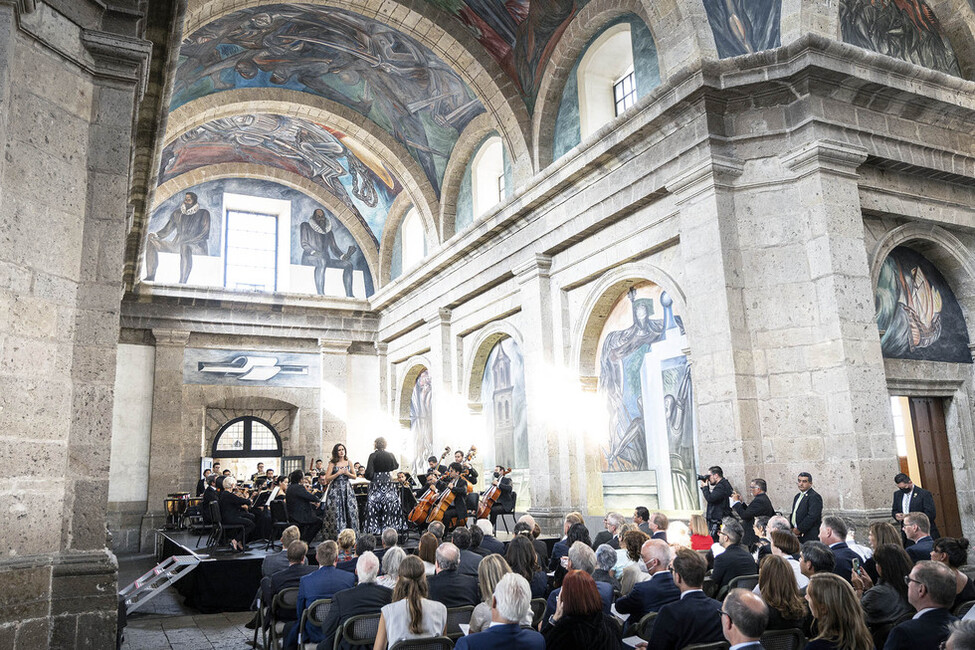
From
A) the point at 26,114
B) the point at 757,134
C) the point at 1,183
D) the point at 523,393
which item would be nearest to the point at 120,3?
the point at 26,114

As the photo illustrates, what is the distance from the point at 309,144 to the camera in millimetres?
21000

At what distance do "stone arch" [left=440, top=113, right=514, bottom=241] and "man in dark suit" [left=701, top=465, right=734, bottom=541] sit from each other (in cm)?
964

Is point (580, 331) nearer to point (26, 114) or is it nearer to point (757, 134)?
point (757, 134)

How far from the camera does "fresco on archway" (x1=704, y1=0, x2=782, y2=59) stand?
11.2 meters

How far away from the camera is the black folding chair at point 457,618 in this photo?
5.04 metres

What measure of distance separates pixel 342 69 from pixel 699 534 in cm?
1396

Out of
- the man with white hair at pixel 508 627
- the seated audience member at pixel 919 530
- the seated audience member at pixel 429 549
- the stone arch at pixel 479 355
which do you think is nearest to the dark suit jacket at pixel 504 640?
the man with white hair at pixel 508 627

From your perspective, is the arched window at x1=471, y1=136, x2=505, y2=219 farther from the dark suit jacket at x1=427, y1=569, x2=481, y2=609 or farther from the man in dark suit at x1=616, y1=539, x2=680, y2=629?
the man in dark suit at x1=616, y1=539, x2=680, y2=629

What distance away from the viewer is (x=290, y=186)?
22.7 m

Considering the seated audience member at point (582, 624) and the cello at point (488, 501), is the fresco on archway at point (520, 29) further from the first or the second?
the seated audience member at point (582, 624)

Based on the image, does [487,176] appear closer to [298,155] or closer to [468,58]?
[468,58]

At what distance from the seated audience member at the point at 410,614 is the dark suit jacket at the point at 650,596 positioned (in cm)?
131

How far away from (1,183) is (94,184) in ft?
3.12

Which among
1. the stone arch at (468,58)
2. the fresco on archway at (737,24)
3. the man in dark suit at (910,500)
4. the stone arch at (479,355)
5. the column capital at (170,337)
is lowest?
the man in dark suit at (910,500)
